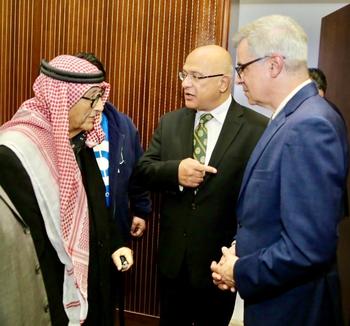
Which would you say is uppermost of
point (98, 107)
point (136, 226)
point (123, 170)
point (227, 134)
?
point (98, 107)

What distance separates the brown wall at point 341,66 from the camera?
9.09 ft

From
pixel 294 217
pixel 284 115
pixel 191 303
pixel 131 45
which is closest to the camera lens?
pixel 294 217

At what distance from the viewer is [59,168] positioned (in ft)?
5.00

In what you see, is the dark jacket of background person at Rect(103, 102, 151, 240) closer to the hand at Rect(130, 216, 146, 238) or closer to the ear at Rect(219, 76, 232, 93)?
the hand at Rect(130, 216, 146, 238)

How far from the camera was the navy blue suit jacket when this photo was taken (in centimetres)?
123

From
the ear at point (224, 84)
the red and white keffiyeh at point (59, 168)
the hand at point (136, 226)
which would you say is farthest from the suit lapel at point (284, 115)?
the hand at point (136, 226)

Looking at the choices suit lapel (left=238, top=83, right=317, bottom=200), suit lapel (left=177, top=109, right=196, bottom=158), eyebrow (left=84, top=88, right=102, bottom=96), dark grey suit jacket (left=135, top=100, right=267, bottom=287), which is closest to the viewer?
suit lapel (left=238, top=83, right=317, bottom=200)

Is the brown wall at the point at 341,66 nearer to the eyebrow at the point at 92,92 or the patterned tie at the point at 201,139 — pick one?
the patterned tie at the point at 201,139

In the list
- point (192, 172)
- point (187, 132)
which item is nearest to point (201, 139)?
point (187, 132)

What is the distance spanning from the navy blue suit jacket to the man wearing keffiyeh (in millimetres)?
582

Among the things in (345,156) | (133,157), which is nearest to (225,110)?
(133,157)

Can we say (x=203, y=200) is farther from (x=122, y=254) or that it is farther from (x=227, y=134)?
(x=122, y=254)

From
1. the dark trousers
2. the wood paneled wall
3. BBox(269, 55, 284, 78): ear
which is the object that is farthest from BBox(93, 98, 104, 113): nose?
the wood paneled wall

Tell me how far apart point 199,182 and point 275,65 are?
2.40 feet
